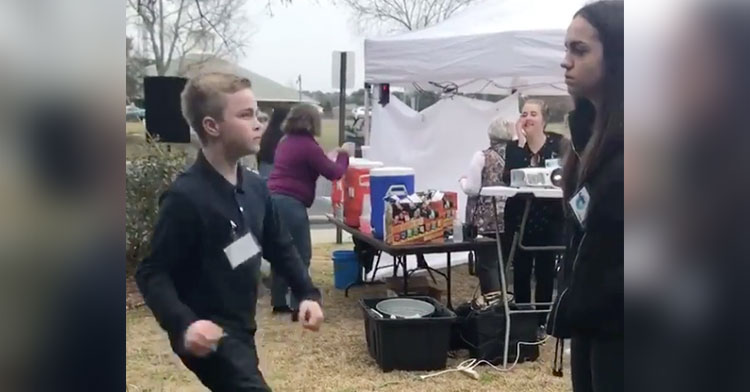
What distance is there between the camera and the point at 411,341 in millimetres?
3852

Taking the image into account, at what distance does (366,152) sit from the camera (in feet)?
18.2

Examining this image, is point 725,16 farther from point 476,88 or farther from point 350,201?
point 476,88

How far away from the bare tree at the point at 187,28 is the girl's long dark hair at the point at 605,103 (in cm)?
89

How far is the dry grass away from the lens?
83.7 inches

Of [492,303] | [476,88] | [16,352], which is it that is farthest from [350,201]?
[476,88]

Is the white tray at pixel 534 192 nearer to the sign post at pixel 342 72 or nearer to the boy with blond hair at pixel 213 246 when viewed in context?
the sign post at pixel 342 72

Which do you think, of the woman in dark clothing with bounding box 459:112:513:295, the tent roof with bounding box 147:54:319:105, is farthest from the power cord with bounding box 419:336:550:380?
the tent roof with bounding box 147:54:319:105

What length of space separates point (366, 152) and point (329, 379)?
2200 millimetres

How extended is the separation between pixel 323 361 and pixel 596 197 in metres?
1.94

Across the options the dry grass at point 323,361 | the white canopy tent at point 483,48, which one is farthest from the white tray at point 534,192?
the dry grass at point 323,361

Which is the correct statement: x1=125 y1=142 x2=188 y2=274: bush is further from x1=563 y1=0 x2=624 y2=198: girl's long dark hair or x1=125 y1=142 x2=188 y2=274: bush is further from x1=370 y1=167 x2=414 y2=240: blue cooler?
x1=370 y1=167 x2=414 y2=240: blue cooler

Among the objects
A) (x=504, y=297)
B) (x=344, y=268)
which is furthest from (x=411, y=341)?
(x=344, y=268)

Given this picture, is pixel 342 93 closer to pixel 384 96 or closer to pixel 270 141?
pixel 270 141

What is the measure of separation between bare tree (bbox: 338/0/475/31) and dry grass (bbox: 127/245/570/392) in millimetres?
871
